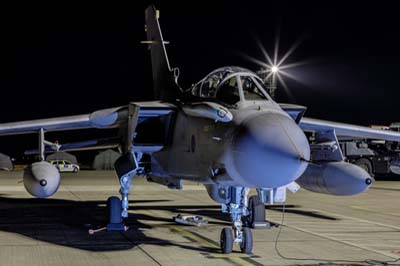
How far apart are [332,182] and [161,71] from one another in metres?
6.20

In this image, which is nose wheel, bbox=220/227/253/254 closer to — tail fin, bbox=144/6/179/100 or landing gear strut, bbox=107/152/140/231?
landing gear strut, bbox=107/152/140/231

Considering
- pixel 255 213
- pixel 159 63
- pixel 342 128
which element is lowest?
pixel 255 213

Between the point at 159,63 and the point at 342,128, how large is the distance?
580 cm

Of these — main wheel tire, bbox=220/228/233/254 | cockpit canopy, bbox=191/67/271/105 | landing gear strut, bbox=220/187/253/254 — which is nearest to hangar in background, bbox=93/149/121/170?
cockpit canopy, bbox=191/67/271/105

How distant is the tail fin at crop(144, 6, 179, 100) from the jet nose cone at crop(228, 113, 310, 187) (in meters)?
5.04

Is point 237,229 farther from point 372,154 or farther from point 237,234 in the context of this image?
point 372,154

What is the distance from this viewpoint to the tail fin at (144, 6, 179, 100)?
46.3ft

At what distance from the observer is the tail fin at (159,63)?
14.1 meters

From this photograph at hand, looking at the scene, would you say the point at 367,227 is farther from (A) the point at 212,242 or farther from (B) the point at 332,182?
(A) the point at 212,242

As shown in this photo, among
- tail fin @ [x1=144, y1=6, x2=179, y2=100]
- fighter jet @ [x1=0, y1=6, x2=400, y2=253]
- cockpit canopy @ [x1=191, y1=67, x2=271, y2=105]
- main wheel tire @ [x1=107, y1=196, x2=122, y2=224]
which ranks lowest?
main wheel tire @ [x1=107, y1=196, x2=122, y2=224]

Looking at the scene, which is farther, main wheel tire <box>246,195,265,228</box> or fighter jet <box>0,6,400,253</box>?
main wheel tire <box>246,195,265,228</box>

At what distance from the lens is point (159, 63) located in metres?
16.3

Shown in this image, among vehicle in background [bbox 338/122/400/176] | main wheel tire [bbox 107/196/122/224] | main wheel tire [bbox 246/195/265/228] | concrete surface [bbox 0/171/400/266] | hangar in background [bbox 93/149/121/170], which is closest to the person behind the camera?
concrete surface [bbox 0/171/400/266]

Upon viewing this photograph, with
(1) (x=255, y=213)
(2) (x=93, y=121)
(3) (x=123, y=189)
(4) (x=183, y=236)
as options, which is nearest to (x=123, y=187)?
(3) (x=123, y=189)
